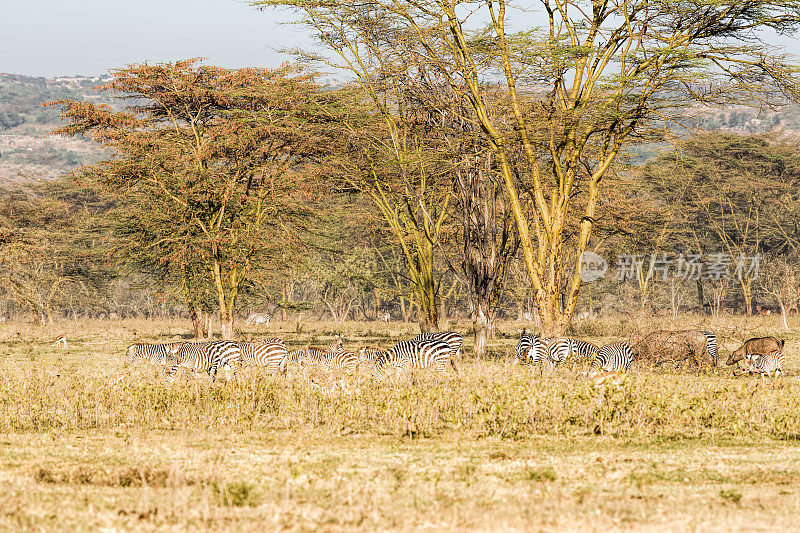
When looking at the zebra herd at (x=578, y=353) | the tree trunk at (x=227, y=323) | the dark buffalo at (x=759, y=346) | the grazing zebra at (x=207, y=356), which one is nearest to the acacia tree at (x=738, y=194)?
the dark buffalo at (x=759, y=346)

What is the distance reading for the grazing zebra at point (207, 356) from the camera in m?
17.8

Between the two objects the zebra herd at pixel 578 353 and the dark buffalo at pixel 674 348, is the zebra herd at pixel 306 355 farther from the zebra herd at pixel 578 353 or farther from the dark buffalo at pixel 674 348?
the dark buffalo at pixel 674 348

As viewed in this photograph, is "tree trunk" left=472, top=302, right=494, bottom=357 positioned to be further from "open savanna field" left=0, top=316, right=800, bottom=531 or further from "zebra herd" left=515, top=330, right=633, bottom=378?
"open savanna field" left=0, top=316, right=800, bottom=531

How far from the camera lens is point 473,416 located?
37.7ft

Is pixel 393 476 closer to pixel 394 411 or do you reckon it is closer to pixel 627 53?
pixel 394 411

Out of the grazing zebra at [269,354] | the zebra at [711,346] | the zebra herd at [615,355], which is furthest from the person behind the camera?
the zebra at [711,346]

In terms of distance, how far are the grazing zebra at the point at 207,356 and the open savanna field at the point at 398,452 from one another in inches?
154

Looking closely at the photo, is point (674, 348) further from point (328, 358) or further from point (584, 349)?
point (328, 358)

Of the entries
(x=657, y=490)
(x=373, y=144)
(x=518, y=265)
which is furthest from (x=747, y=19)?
(x=518, y=265)

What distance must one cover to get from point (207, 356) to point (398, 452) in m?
9.45

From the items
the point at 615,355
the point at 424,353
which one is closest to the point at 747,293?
the point at 615,355

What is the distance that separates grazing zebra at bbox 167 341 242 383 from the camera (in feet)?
58.5

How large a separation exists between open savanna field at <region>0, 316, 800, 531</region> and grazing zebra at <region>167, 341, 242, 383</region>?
3.92 m

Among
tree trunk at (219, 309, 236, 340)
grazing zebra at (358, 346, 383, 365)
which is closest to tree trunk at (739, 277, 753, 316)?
tree trunk at (219, 309, 236, 340)
